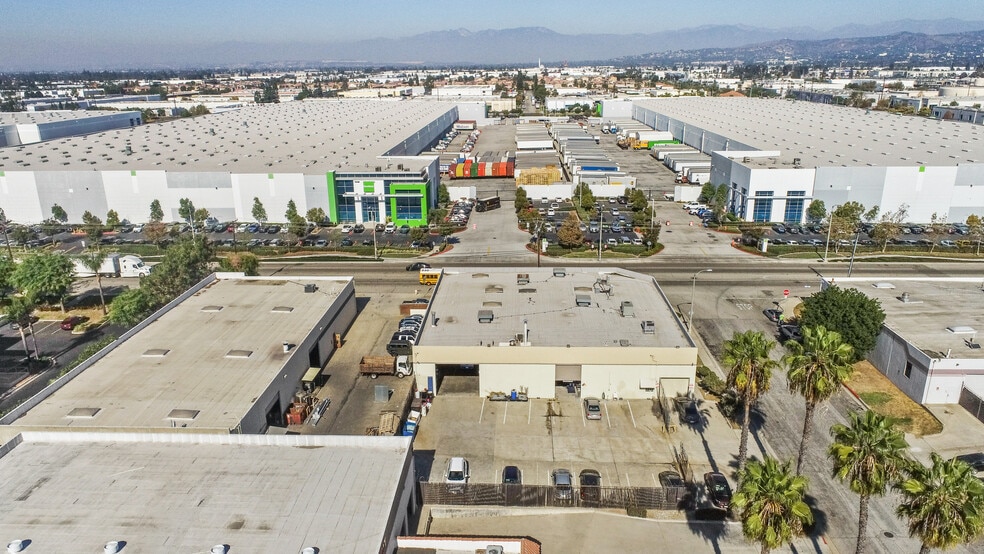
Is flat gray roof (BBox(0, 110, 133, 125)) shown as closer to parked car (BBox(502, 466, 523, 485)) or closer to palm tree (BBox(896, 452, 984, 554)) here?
parked car (BBox(502, 466, 523, 485))

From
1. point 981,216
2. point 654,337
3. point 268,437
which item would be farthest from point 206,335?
point 981,216

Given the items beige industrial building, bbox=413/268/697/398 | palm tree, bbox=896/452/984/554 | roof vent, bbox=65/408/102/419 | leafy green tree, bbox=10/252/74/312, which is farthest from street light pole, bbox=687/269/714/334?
leafy green tree, bbox=10/252/74/312

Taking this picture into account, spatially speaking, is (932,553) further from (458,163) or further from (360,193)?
(458,163)

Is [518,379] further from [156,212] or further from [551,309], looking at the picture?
[156,212]

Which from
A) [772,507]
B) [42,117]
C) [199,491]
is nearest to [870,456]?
[772,507]

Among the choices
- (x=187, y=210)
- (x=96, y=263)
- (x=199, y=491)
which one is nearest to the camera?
(x=199, y=491)
